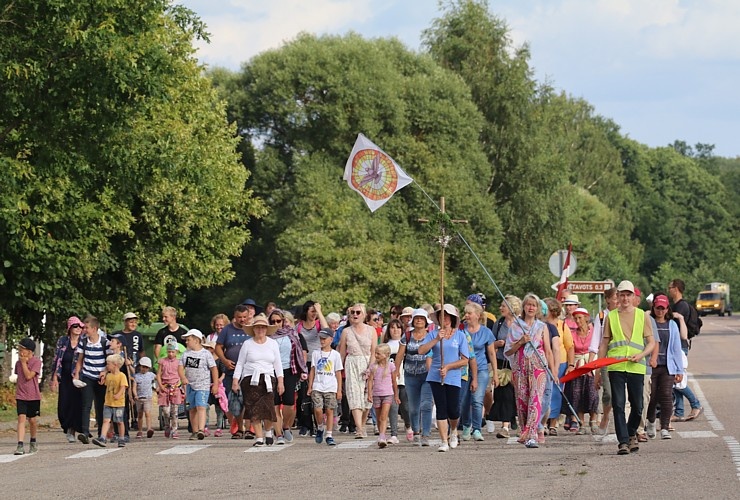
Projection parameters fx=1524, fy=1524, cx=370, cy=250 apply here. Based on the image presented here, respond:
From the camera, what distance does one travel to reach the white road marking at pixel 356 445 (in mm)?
17688

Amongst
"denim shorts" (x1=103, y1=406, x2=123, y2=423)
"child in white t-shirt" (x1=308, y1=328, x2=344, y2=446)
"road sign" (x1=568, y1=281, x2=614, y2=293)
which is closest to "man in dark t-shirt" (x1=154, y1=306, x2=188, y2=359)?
"denim shorts" (x1=103, y1=406, x2=123, y2=423)

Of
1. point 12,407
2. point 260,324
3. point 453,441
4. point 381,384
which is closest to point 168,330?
point 260,324

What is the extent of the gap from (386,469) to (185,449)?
4.27m

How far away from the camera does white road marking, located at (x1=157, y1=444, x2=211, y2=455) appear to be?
17609 millimetres

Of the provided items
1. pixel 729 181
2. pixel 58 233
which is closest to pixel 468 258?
pixel 58 233

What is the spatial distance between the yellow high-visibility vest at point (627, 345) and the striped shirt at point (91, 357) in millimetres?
7345

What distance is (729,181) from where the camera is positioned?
468 feet

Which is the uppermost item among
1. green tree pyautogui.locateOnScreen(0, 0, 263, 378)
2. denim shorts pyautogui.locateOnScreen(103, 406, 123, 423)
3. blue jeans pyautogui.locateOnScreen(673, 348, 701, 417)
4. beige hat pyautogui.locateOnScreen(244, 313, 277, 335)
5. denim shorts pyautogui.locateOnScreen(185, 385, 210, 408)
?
green tree pyautogui.locateOnScreen(0, 0, 263, 378)

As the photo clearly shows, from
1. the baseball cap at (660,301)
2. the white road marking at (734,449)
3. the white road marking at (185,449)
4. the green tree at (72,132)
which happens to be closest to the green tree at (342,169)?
the green tree at (72,132)

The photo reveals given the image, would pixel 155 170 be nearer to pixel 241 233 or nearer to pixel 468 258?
pixel 241 233

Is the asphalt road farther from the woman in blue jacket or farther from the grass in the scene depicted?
the grass

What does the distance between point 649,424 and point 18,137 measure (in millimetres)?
11395

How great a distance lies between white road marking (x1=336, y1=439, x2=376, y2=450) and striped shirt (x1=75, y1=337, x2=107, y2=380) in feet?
11.7

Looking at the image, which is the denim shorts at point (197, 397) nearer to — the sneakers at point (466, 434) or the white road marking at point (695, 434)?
the sneakers at point (466, 434)
